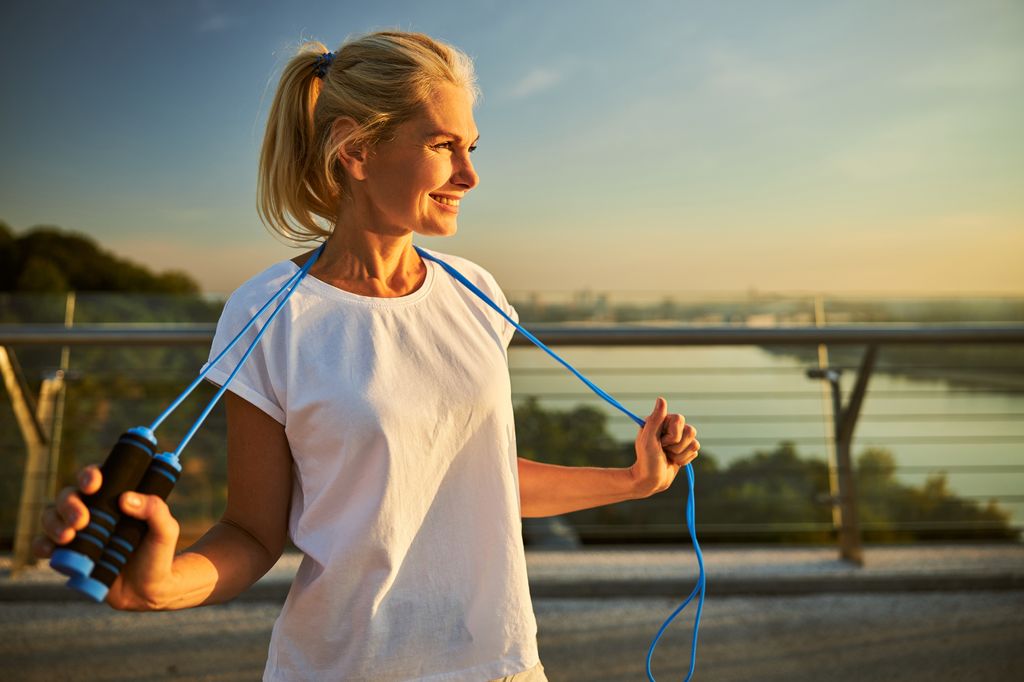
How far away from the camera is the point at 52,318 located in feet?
23.2

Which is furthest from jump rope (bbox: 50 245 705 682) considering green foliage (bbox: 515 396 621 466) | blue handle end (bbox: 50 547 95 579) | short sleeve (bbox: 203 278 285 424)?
green foliage (bbox: 515 396 621 466)

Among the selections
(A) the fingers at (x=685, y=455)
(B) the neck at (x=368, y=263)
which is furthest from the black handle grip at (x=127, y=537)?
(A) the fingers at (x=685, y=455)

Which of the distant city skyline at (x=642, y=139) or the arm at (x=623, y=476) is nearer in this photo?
the arm at (x=623, y=476)

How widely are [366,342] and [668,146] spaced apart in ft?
46.7

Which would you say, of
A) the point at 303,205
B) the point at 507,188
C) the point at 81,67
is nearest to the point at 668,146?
the point at 507,188

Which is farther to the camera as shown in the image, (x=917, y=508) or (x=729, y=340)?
(x=917, y=508)

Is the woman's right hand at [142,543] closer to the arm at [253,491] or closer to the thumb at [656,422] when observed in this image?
the arm at [253,491]

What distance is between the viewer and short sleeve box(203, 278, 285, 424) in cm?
107

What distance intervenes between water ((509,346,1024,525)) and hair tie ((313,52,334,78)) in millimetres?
2334

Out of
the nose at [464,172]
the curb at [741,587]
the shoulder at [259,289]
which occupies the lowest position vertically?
the curb at [741,587]

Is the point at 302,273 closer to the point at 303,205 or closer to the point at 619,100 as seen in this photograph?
the point at 303,205

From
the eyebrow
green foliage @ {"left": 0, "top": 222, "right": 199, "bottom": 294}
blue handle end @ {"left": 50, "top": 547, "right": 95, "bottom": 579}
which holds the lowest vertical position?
blue handle end @ {"left": 50, "top": 547, "right": 95, "bottom": 579}

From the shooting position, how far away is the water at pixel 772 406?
3783mm

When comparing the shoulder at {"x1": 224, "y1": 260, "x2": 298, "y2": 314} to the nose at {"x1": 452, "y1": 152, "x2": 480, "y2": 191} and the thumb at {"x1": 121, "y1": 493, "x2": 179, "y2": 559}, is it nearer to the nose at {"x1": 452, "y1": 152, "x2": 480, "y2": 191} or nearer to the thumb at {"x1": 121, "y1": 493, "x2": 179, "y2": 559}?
the nose at {"x1": 452, "y1": 152, "x2": 480, "y2": 191}
